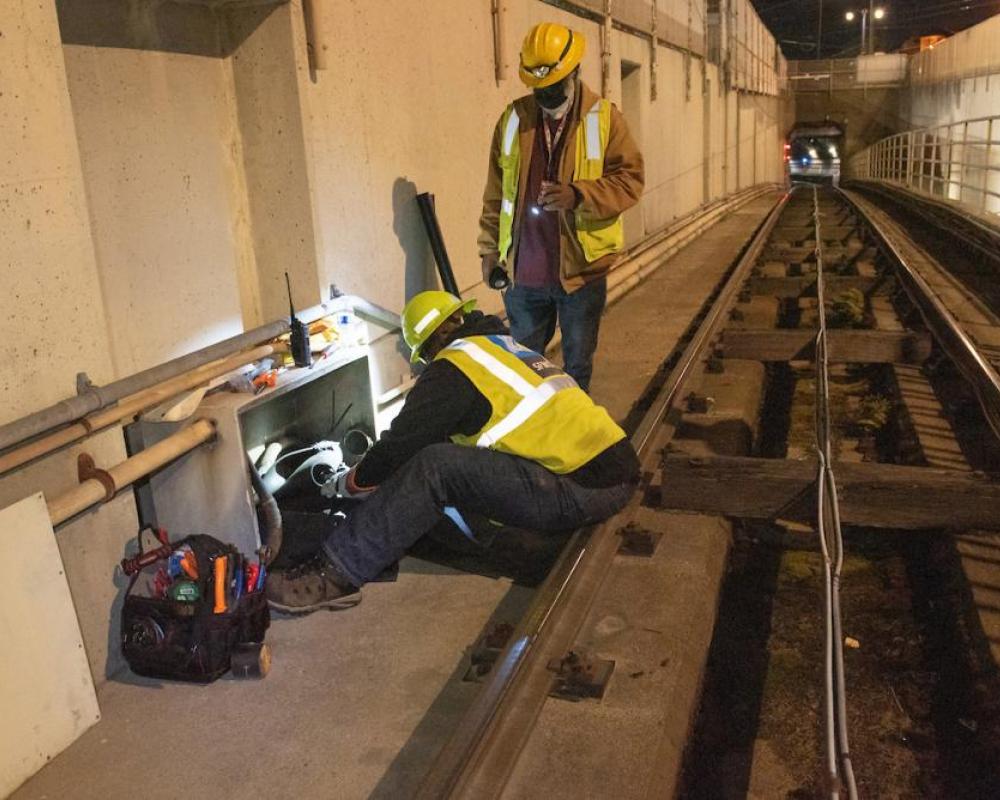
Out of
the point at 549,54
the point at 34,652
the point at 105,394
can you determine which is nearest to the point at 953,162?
the point at 549,54

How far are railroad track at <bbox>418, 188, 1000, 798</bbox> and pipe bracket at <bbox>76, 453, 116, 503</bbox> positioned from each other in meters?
1.39

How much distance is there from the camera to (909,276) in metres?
9.41

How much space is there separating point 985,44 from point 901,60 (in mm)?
24003

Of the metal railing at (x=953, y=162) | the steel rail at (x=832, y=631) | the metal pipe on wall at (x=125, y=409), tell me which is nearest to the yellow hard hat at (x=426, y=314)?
the metal pipe on wall at (x=125, y=409)

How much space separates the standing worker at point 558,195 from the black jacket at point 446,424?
136 centimetres

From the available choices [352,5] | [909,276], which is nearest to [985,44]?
[909,276]

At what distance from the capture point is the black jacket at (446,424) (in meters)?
3.73

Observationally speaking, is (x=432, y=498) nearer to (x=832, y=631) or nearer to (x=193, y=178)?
(x=832, y=631)

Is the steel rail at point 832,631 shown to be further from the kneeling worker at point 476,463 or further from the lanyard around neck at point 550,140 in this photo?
the lanyard around neck at point 550,140

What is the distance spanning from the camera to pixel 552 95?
193 inches

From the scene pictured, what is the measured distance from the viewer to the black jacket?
373 cm

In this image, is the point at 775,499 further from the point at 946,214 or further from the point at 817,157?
the point at 817,157

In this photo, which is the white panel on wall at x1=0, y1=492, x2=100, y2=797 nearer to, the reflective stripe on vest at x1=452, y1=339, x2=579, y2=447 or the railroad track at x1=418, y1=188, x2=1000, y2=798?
the railroad track at x1=418, y1=188, x2=1000, y2=798

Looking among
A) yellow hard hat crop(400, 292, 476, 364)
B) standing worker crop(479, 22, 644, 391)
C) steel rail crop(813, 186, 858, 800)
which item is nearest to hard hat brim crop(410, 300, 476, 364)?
yellow hard hat crop(400, 292, 476, 364)
